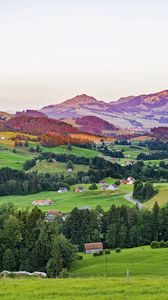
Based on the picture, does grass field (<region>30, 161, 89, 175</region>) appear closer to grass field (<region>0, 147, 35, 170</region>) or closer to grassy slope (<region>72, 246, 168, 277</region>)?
grass field (<region>0, 147, 35, 170</region>)

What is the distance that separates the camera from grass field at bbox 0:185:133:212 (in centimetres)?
10688

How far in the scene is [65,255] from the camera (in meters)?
53.6

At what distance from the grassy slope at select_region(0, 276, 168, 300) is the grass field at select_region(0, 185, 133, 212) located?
7847 cm

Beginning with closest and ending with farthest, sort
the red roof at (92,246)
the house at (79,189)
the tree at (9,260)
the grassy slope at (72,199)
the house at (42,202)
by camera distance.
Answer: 1. the tree at (9,260)
2. the red roof at (92,246)
3. the grassy slope at (72,199)
4. the house at (42,202)
5. the house at (79,189)

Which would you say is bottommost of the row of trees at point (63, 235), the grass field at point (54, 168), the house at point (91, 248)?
the house at point (91, 248)

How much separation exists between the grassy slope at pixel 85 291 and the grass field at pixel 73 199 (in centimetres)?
7847

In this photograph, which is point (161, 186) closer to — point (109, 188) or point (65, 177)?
point (109, 188)

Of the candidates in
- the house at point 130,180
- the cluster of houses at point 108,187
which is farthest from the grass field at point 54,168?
the cluster of houses at point 108,187

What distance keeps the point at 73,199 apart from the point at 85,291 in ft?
314

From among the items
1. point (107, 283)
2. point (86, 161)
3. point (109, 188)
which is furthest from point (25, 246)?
point (86, 161)

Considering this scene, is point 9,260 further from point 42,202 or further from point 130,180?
point 130,180

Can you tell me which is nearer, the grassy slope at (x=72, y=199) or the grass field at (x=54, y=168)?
the grassy slope at (x=72, y=199)

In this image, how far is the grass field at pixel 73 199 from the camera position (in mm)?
106875

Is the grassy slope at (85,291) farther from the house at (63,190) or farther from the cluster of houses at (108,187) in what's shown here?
the house at (63,190)
